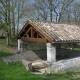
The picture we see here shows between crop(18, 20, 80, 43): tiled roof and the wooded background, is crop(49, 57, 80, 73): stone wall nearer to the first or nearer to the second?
crop(18, 20, 80, 43): tiled roof

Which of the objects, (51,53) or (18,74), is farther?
(51,53)

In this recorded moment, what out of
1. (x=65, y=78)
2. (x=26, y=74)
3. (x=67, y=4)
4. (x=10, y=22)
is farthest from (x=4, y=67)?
(x=67, y=4)

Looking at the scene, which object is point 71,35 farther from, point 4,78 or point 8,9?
point 8,9

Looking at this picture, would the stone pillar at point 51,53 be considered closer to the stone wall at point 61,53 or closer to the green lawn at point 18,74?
the green lawn at point 18,74

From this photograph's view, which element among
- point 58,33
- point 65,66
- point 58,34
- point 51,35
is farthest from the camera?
point 58,33

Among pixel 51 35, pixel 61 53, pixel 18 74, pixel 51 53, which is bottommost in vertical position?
pixel 18 74

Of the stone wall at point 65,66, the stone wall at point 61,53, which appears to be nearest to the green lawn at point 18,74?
the stone wall at point 65,66

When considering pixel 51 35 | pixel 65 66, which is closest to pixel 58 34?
pixel 51 35

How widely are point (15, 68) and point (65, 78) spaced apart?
3.22 meters

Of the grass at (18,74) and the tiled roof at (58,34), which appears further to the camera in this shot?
the tiled roof at (58,34)

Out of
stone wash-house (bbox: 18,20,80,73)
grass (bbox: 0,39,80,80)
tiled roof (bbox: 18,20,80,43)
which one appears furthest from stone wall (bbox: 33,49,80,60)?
grass (bbox: 0,39,80,80)

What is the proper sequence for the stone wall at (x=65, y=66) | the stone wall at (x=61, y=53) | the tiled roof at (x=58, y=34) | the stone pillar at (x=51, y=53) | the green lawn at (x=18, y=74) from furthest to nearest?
the stone wall at (x=61, y=53) → the tiled roof at (x=58, y=34) → the stone pillar at (x=51, y=53) → the stone wall at (x=65, y=66) → the green lawn at (x=18, y=74)

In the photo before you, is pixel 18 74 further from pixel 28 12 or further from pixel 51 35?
pixel 28 12

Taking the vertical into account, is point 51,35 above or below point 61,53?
above
